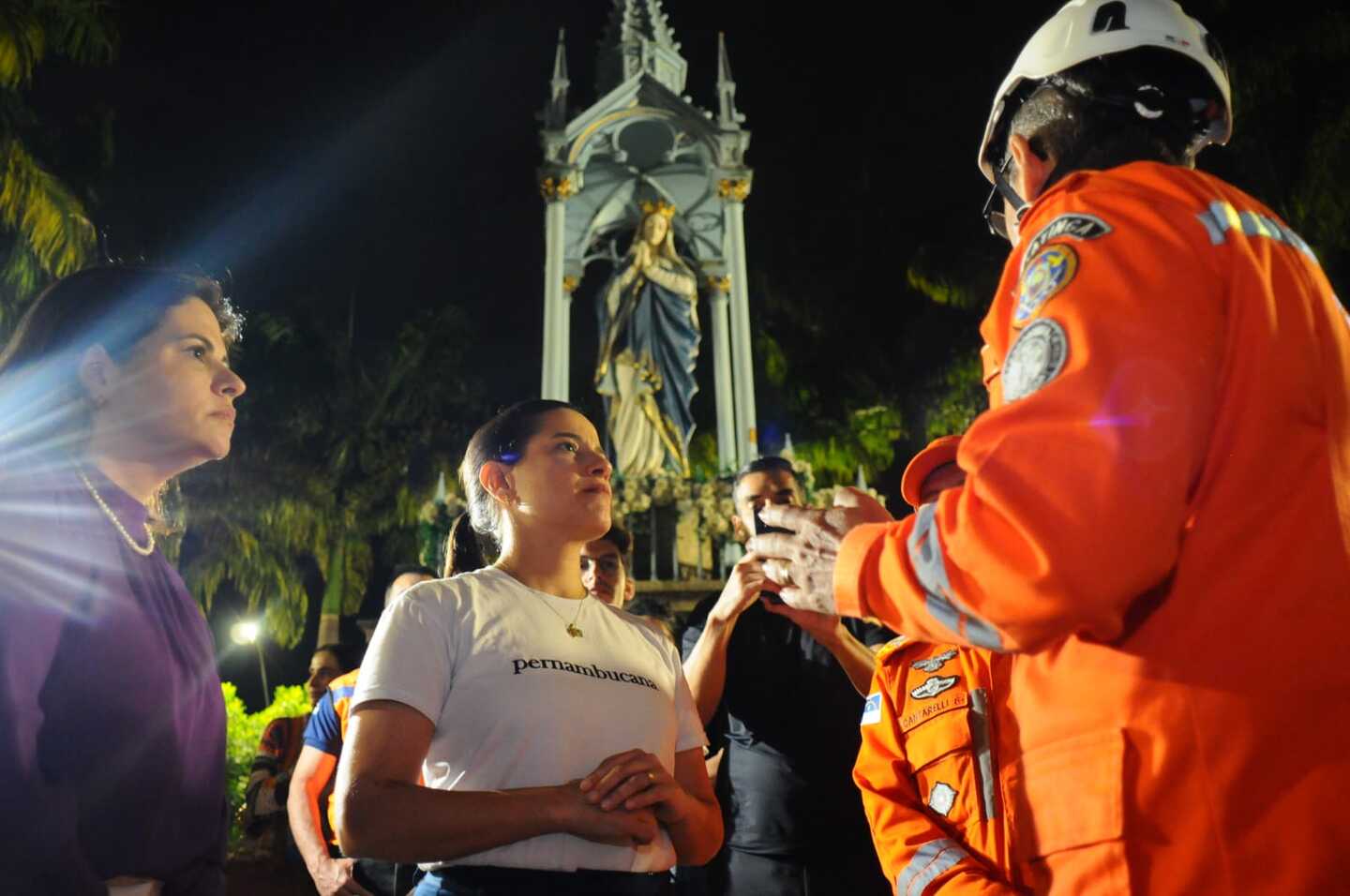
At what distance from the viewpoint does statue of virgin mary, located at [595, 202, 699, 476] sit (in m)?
12.1

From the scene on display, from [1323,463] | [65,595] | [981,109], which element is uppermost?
[981,109]

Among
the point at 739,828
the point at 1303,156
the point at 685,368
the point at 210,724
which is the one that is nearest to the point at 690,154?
the point at 685,368

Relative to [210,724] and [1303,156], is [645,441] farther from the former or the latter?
[210,724]

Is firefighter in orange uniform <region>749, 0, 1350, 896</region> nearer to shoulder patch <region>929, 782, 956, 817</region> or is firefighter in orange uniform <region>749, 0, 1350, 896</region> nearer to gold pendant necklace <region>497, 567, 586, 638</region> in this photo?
shoulder patch <region>929, 782, 956, 817</region>

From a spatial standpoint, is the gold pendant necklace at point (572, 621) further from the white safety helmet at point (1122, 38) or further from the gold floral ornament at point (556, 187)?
the gold floral ornament at point (556, 187)

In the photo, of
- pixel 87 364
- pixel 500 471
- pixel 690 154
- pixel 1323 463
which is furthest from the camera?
pixel 690 154

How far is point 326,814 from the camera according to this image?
4.28 metres

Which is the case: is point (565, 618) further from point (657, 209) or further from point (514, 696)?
point (657, 209)

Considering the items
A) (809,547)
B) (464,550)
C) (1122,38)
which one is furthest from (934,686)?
(464,550)

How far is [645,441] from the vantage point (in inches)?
474

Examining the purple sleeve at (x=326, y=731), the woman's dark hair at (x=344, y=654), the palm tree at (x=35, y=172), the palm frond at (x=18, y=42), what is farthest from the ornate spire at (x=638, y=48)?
the purple sleeve at (x=326, y=731)

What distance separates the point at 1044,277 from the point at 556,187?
39.9ft

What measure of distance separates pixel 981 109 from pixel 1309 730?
58.1 ft

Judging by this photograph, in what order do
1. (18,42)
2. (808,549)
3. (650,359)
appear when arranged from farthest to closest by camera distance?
(650,359) < (18,42) < (808,549)
